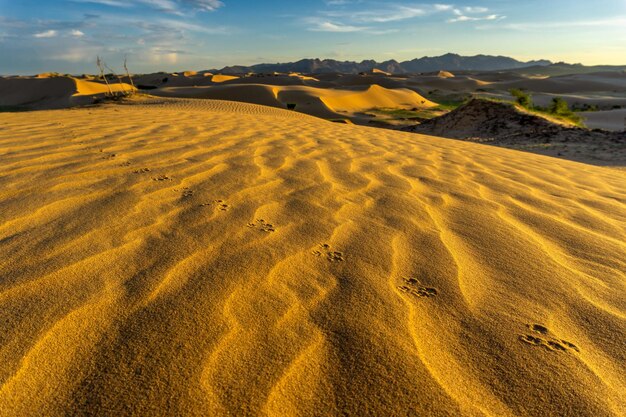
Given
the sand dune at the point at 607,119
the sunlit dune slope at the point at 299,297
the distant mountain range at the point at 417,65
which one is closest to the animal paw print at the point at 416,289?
the sunlit dune slope at the point at 299,297

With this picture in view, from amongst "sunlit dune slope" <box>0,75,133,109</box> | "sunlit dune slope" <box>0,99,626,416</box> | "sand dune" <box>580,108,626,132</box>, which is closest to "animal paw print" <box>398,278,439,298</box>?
"sunlit dune slope" <box>0,99,626,416</box>

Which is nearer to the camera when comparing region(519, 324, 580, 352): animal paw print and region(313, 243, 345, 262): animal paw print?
region(519, 324, 580, 352): animal paw print

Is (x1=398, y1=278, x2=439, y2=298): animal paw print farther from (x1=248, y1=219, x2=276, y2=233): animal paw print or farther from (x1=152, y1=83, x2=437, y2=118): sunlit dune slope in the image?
(x1=152, y1=83, x2=437, y2=118): sunlit dune slope

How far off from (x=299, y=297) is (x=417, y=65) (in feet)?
640

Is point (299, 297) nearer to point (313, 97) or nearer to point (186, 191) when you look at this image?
point (186, 191)

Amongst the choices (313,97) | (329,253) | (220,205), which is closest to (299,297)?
(329,253)

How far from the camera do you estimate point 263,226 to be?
6.54 ft

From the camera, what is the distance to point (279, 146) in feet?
13.4

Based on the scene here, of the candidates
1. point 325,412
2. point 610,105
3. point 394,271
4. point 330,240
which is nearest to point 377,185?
point 330,240

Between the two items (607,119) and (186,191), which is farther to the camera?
(607,119)

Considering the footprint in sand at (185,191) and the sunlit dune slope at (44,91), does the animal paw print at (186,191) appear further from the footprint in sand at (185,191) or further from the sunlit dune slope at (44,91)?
the sunlit dune slope at (44,91)

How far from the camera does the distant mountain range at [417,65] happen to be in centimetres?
15225

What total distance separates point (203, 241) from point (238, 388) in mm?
895

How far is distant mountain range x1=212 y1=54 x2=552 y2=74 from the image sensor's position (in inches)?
5994
